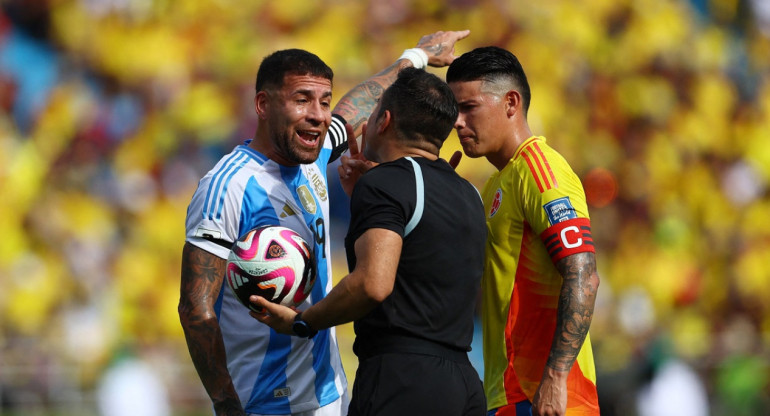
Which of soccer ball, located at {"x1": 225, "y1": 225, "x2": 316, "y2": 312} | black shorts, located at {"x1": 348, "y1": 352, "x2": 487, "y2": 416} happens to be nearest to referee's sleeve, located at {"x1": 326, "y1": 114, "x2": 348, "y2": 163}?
soccer ball, located at {"x1": 225, "y1": 225, "x2": 316, "y2": 312}

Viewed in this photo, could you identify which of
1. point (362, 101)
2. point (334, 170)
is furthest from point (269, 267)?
point (334, 170)

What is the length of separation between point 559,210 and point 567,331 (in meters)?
0.51

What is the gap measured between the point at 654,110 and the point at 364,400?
41.1ft

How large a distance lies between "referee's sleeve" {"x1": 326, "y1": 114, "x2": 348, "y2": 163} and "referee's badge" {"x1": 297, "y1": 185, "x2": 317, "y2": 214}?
53 cm

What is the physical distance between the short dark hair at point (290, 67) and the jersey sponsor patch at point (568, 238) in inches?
50.3

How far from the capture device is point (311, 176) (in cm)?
460

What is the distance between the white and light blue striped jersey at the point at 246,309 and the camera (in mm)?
4102

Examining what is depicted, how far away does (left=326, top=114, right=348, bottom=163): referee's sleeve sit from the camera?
4.97 metres

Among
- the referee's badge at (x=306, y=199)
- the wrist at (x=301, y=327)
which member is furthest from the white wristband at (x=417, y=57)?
the wrist at (x=301, y=327)

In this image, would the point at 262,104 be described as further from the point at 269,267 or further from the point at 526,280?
the point at 526,280

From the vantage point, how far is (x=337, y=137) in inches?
197

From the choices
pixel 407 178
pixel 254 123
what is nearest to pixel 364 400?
pixel 407 178

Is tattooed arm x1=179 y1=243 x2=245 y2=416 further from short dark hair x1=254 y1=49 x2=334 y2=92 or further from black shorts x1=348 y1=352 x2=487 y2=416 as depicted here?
short dark hair x1=254 y1=49 x2=334 y2=92

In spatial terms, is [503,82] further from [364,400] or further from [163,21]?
[163,21]
